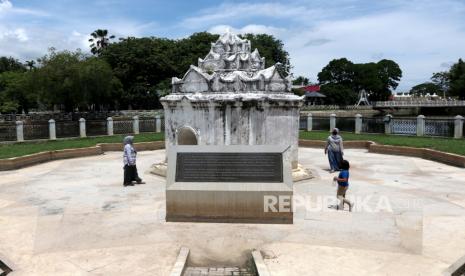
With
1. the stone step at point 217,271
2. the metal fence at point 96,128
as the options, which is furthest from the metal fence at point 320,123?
the stone step at point 217,271

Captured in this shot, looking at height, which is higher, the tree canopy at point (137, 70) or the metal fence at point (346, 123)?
the tree canopy at point (137, 70)

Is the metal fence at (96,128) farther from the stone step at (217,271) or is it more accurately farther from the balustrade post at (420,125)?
the stone step at (217,271)

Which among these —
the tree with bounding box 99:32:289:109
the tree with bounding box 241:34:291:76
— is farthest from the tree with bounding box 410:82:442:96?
the tree with bounding box 99:32:289:109

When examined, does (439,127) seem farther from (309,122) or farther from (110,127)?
(110,127)

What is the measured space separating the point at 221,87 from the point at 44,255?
21.9ft

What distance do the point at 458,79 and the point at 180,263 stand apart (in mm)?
66939

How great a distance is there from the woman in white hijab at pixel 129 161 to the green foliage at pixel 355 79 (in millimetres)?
73544

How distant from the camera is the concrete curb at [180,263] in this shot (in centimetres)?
509

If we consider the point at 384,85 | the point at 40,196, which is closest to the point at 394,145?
the point at 40,196

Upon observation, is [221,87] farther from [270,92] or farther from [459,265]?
[459,265]

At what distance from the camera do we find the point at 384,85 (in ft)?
284

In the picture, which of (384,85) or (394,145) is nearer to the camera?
(394,145)

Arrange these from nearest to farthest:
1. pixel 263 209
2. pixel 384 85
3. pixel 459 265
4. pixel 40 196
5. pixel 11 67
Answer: pixel 459 265
pixel 263 209
pixel 40 196
pixel 11 67
pixel 384 85

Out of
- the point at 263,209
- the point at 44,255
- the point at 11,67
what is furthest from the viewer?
the point at 11,67
